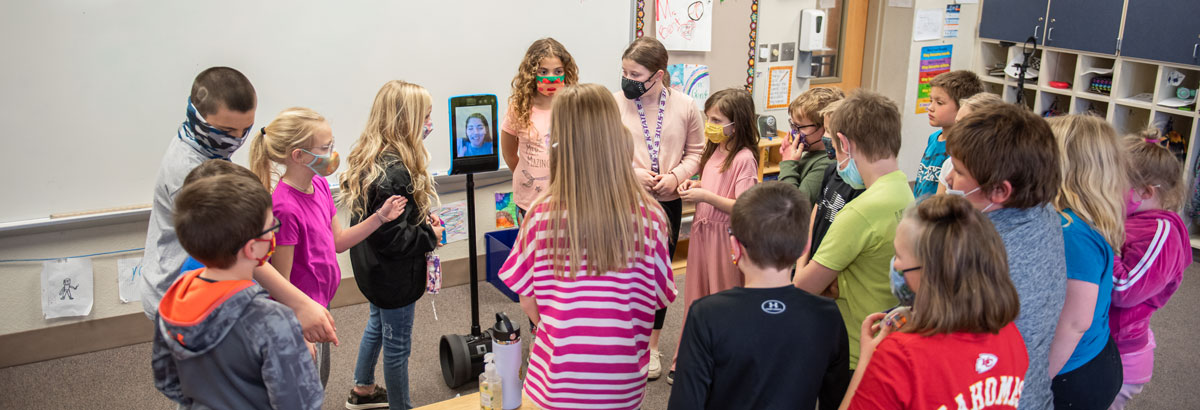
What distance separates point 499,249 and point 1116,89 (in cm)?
379

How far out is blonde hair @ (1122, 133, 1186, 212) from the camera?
6.38 ft

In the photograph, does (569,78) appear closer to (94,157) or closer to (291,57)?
(291,57)

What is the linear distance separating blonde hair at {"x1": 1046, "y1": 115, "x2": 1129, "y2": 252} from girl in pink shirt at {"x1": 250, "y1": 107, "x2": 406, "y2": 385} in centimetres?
181

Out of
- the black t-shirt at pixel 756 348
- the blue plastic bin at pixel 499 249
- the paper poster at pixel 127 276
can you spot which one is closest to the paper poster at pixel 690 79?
the blue plastic bin at pixel 499 249

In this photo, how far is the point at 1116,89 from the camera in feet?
15.6

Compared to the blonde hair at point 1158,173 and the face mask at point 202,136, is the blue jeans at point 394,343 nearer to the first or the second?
the face mask at point 202,136

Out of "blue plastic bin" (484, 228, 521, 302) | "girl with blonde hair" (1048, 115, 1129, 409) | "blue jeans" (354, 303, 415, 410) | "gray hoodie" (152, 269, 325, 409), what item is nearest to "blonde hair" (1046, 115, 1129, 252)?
"girl with blonde hair" (1048, 115, 1129, 409)

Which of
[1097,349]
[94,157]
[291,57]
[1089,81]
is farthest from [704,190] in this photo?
[1089,81]

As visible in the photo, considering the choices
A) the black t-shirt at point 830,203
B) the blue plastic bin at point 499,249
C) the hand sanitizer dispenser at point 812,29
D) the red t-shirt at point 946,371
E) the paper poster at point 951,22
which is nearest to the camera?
the red t-shirt at point 946,371

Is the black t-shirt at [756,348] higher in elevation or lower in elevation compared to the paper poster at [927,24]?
lower

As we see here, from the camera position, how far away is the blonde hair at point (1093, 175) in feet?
5.67

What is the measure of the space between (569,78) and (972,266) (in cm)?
198

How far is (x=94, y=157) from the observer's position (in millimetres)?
3111

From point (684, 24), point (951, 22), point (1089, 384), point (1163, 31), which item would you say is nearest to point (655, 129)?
point (684, 24)
